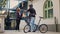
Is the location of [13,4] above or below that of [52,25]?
above

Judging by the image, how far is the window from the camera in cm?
243

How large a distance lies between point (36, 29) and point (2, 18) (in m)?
0.57

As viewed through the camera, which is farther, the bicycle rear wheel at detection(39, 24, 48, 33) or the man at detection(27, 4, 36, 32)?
the man at detection(27, 4, 36, 32)

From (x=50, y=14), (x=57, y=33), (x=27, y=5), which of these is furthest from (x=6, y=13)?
(x=57, y=33)

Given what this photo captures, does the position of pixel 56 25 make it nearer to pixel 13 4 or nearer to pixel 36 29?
pixel 36 29

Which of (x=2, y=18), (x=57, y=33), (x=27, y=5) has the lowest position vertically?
(x=57, y=33)

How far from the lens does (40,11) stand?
2424 mm

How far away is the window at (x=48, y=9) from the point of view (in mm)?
2432

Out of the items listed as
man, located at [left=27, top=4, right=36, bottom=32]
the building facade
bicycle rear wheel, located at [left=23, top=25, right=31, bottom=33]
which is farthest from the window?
bicycle rear wheel, located at [left=23, top=25, right=31, bottom=33]

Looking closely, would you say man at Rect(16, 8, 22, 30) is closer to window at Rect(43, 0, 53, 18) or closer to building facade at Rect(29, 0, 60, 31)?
building facade at Rect(29, 0, 60, 31)

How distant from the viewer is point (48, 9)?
8.04 ft

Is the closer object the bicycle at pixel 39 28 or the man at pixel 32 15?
the bicycle at pixel 39 28

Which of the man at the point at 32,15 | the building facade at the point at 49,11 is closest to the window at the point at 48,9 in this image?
the building facade at the point at 49,11

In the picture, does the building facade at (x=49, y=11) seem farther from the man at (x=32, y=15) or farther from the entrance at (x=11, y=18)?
the entrance at (x=11, y=18)
